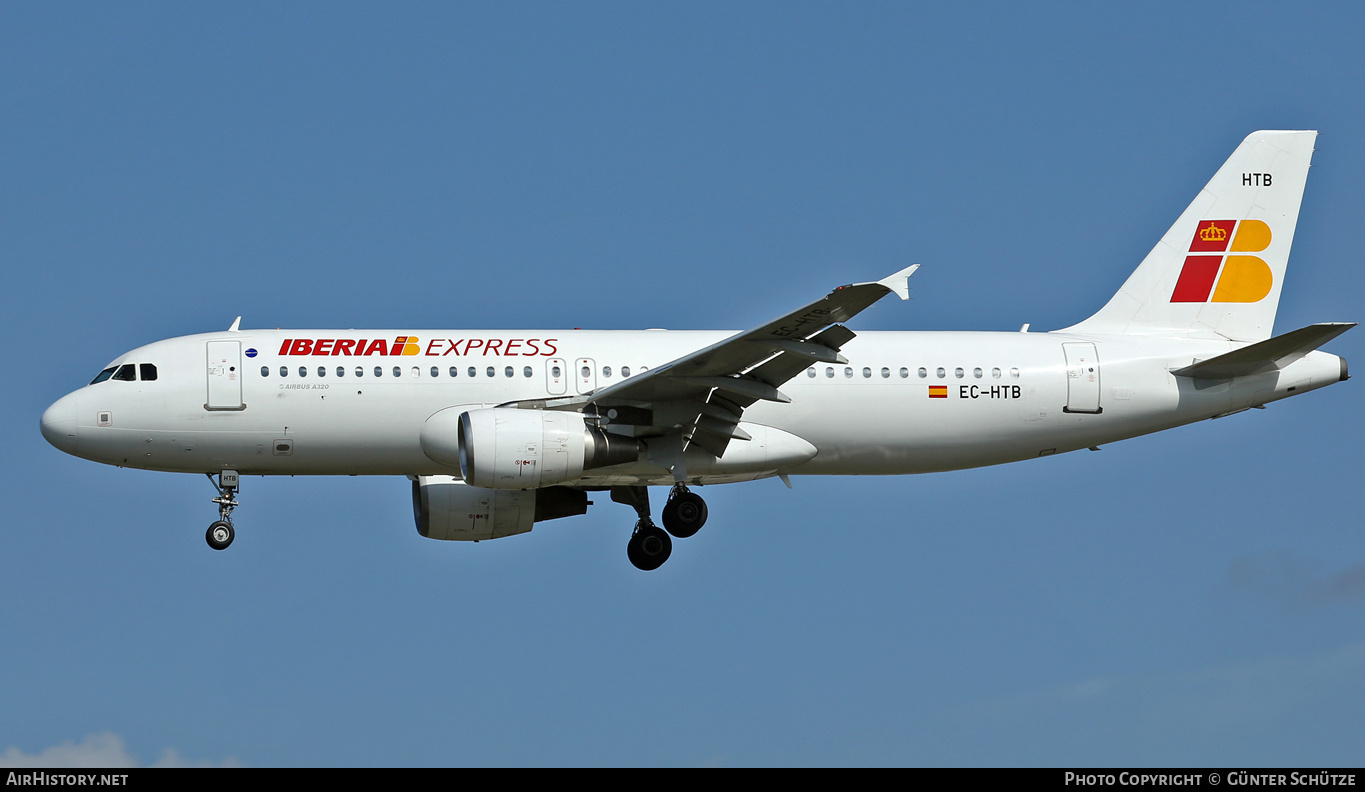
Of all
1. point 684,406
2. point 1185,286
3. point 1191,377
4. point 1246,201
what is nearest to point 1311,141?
point 1246,201

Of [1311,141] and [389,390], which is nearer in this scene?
[389,390]

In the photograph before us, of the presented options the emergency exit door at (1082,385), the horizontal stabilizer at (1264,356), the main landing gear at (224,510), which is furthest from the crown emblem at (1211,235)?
the main landing gear at (224,510)

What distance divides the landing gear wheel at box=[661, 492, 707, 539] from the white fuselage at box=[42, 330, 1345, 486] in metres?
0.47

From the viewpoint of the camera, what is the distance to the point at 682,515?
30703 millimetres

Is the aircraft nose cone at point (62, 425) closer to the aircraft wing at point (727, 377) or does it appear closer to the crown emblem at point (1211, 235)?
the aircraft wing at point (727, 377)

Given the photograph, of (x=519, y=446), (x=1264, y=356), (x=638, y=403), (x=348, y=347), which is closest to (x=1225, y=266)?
(x=1264, y=356)

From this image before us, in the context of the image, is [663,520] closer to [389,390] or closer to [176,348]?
[389,390]

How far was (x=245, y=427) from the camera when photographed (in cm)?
2970

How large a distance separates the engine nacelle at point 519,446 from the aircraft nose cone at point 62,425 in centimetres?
632

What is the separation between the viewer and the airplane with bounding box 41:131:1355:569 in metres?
29.0

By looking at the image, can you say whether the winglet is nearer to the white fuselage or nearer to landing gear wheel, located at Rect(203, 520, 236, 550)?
the white fuselage

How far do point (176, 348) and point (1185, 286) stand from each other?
64.3ft

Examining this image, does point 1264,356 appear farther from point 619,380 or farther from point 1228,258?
point 619,380

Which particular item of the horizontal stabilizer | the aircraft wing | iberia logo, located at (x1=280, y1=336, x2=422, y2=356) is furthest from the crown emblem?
iberia logo, located at (x1=280, y1=336, x2=422, y2=356)
